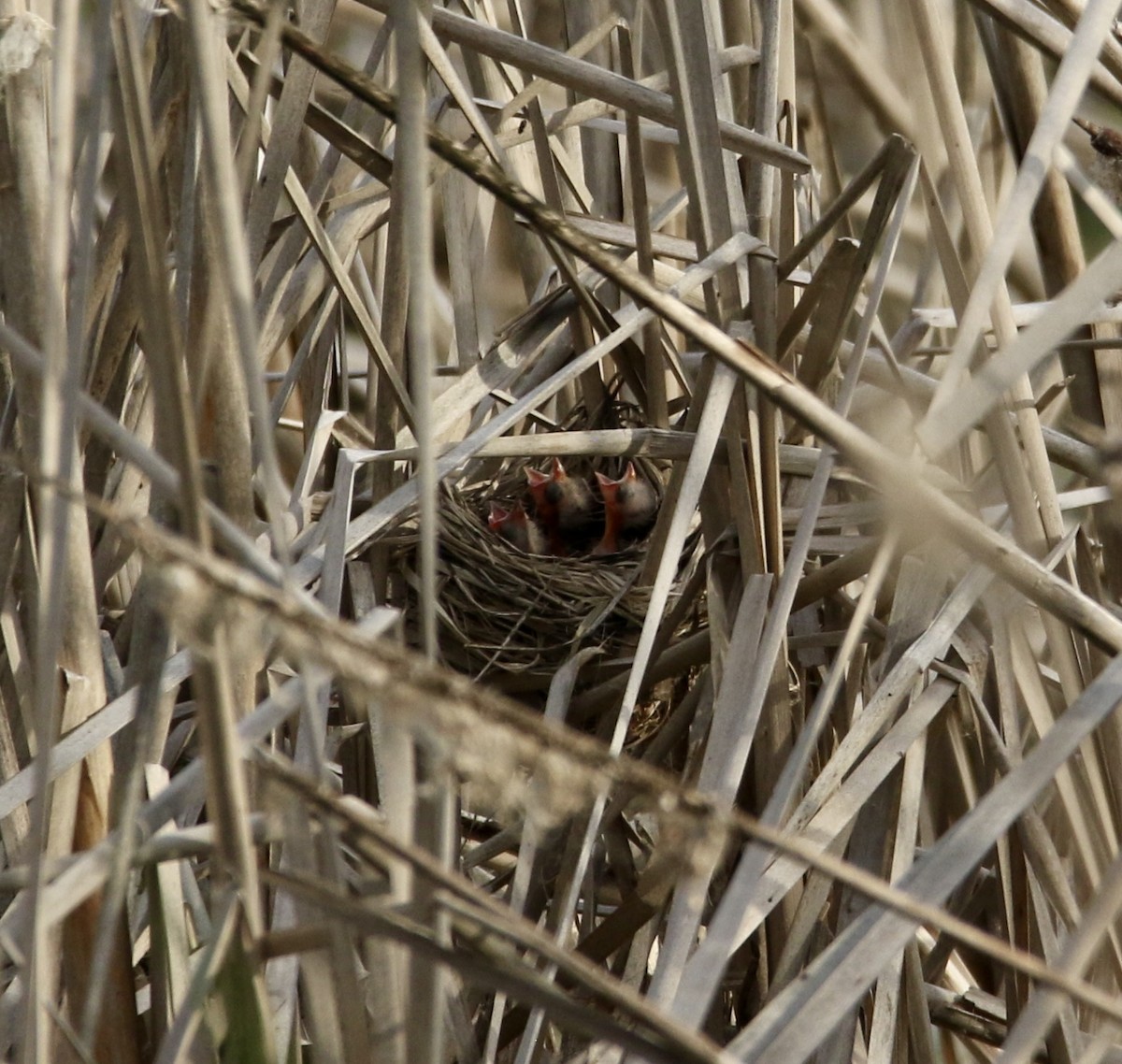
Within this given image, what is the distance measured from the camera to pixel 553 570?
6.84 feet

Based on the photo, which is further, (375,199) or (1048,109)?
(375,199)

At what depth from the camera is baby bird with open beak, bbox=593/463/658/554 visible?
2404 mm

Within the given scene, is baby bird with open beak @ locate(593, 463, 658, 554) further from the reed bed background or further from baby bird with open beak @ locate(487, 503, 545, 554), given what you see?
the reed bed background

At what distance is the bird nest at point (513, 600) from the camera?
5.87 feet

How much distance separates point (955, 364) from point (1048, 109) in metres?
0.20

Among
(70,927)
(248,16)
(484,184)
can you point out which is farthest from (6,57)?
(70,927)

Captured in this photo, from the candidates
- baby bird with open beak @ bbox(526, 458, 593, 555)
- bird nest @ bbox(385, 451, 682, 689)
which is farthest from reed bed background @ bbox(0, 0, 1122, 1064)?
baby bird with open beak @ bbox(526, 458, 593, 555)

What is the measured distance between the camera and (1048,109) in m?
1.05

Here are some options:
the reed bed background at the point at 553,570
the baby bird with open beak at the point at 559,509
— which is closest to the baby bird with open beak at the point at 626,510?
the baby bird with open beak at the point at 559,509

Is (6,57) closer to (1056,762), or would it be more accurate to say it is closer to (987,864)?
(1056,762)

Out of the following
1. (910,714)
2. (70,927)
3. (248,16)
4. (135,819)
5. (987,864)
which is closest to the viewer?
(135,819)

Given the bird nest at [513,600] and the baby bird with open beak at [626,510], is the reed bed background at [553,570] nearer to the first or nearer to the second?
the bird nest at [513,600]

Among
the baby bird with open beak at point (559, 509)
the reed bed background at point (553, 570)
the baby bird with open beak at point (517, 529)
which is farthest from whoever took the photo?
the baby bird with open beak at point (559, 509)

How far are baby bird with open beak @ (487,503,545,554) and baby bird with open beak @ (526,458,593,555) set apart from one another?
0.14 feet
